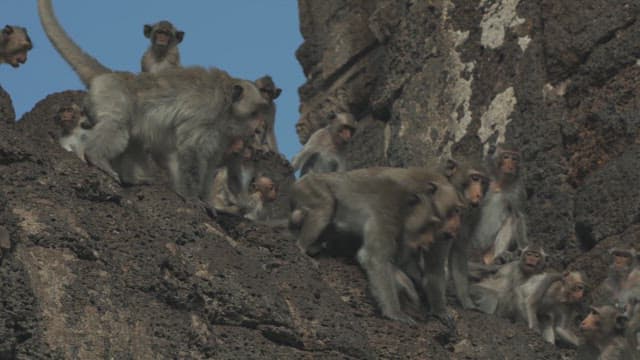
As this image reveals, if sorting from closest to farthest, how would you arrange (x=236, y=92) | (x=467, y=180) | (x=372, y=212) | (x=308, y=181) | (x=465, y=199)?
(x=372, y=212), (x=308, y=181), (x=236, y=92), (x=465, y=199), (x=467, y=180)

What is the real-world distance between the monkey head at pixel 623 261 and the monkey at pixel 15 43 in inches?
247

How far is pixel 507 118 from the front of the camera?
834 inches

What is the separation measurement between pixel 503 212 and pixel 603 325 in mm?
3539

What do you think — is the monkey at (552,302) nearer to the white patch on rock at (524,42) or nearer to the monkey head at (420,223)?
the monkey head at (420,223)

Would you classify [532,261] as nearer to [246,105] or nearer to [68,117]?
[246,105]

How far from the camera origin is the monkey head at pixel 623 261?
59.4 feet

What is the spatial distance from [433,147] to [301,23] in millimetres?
4285

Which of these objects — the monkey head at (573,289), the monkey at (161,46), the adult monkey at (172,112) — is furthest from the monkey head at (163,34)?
the monkey head at (573,289)

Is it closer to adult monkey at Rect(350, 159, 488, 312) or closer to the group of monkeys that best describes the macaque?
the group of monkeys

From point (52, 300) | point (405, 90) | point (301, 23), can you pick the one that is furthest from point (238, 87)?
point (301, 23)

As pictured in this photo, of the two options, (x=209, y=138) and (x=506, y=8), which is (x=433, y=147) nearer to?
(x=506, y=8)

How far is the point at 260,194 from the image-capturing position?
18.5 meters

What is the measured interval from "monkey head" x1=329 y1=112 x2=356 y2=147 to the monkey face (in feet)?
5.78

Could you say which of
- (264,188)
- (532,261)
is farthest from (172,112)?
(532,261)
